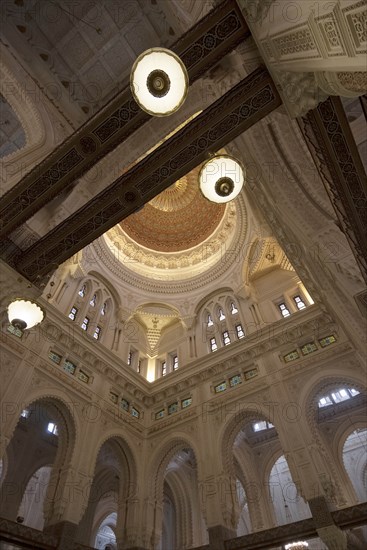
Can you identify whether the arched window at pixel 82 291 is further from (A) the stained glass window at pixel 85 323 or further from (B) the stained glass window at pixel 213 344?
(B) the stained glass window at pixel 213 344

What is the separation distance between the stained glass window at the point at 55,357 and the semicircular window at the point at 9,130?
582 centimetres

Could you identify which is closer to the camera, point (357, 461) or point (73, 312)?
point (73, 312)

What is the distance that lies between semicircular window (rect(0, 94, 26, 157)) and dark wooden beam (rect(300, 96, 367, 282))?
6.38 m

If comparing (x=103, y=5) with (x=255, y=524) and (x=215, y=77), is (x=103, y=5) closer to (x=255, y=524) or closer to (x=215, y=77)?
(x=215, y=77)

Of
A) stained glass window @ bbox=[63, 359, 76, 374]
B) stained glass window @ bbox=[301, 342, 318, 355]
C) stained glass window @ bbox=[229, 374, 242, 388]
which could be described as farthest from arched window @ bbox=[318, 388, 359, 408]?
stained glass window @ bbox=[63, 359, 76, 374]

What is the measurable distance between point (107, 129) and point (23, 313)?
8.94 ft

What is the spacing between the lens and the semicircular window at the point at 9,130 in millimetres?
7174

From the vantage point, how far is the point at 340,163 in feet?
13.4

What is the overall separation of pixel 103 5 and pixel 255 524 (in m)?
15.4

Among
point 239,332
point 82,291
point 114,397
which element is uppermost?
point 82,291

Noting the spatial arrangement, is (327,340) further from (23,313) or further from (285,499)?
(285,499)

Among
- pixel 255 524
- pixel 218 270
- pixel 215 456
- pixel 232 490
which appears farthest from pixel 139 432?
pixel 218 270

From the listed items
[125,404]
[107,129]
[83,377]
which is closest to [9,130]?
[107,129]

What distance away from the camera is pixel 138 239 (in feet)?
57.1
